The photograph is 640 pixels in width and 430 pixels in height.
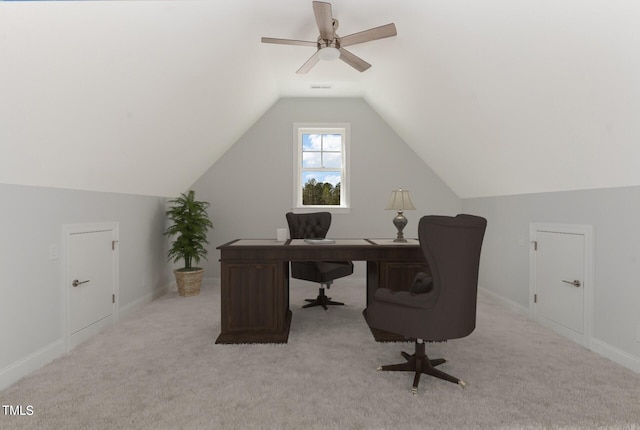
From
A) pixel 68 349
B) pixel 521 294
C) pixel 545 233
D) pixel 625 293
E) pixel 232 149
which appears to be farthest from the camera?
pixel 232 149

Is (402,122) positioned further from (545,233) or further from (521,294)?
(521,294)

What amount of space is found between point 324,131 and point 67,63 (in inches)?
156

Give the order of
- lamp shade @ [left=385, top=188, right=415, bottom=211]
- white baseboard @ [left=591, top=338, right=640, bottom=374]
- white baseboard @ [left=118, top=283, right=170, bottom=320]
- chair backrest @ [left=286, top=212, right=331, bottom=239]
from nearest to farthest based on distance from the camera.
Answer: white baseboard @ [left=591, top=338, right=640, bottom=374], lamp shade @ [left=385, top=188, right=415, bottom=211], white baseboard @ [left=118, top=283, right=170, bottom=320], chair backrest @ [left=286, top=212, right=331, bottom=239]

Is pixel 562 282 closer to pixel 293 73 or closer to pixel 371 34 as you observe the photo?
pixel 371 34

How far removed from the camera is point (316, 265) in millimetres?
3912

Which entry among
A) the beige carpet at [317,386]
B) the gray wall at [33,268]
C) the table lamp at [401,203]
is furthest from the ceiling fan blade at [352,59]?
the gray wall at [33,268]

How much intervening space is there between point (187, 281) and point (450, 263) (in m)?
3.82

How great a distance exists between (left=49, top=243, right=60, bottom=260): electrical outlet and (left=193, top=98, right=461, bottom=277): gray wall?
8.84 ft

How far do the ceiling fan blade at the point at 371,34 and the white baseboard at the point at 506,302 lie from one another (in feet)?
11.1

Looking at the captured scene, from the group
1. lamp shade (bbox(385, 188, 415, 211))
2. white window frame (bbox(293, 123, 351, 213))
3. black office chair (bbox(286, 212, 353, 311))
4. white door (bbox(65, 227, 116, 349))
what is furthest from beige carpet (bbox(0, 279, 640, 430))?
white window frame (bbox(293, 123, 351, 213))

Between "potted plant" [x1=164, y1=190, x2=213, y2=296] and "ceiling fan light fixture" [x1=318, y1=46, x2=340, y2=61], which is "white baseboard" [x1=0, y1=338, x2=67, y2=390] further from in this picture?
"ceiling fan light fixture" [x1=318, y1=46, x2=340, y2=61]

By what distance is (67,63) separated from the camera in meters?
2.04

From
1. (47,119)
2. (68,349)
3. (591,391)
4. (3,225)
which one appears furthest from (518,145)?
(68,349)

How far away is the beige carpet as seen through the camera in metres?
1.91
